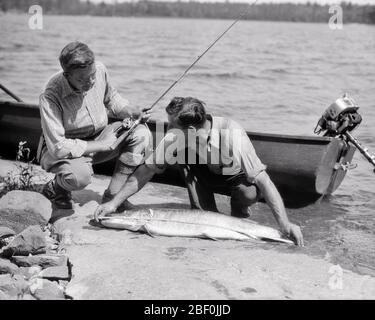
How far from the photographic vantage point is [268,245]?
4.93 m

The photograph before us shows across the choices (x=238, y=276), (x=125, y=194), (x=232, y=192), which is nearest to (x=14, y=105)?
(x=125, y=194)

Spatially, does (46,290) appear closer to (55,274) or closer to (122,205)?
(55,274)

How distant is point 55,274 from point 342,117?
145 inches

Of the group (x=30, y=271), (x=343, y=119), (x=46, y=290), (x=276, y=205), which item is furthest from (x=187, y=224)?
(x=343, y=119)

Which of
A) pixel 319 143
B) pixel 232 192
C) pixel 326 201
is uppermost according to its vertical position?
pixel 319 143

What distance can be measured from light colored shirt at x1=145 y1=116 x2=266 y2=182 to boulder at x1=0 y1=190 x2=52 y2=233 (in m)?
1.12

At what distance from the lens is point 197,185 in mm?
5703

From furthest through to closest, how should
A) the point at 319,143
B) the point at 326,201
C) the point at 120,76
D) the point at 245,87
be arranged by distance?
the point at 120,76 < the point at 245,87 < the point at 326,201 < the point at 319,143

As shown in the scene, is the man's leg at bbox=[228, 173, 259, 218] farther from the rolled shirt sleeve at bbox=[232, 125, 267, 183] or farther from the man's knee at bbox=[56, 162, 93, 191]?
the man's knee at bbox=[56, 162, 93, 191]

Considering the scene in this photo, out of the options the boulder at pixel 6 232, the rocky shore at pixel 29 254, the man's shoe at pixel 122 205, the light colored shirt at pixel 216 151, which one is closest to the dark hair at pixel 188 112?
the light colored shirt at pixel 216 151

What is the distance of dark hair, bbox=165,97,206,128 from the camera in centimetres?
477
